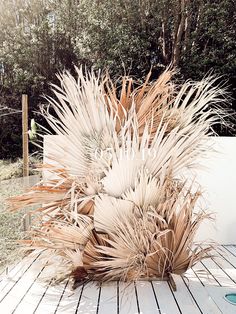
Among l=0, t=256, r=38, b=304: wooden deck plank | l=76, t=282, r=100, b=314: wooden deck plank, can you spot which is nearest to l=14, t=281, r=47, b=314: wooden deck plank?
l=0, t=256, r=38, b=304: wooden deck plank

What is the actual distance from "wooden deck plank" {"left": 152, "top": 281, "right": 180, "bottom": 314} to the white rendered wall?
1486 mm

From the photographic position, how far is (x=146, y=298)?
2.36 meters

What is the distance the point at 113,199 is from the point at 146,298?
0.60 metres

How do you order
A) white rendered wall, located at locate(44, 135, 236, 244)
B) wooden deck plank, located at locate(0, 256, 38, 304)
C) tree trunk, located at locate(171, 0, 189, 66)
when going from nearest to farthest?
wooden deck plank, located at locate(0, 256, 38, 304), white rendered wall, located at locate(44, 135, 236, 244), tree trunk, located at locate(171, 0, 189, 66)

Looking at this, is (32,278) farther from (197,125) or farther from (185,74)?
(185,74)

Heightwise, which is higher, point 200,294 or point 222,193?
point 222,193

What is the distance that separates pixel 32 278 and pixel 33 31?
862cm

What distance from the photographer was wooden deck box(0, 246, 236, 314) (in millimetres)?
2197

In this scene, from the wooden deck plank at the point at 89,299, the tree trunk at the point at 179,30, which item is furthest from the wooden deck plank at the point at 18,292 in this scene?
the tree trunk at the point at 179,30

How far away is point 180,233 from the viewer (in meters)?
2.57

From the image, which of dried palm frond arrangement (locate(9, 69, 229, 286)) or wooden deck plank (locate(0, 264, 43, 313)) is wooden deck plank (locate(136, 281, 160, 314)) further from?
wooden deck plank (locate(0, 264, 43, 313))

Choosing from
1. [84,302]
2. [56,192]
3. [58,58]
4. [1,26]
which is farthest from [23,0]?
[84,302]

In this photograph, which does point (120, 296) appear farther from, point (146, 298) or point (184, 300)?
point (184, 300)

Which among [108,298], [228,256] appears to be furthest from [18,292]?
[228,256]
